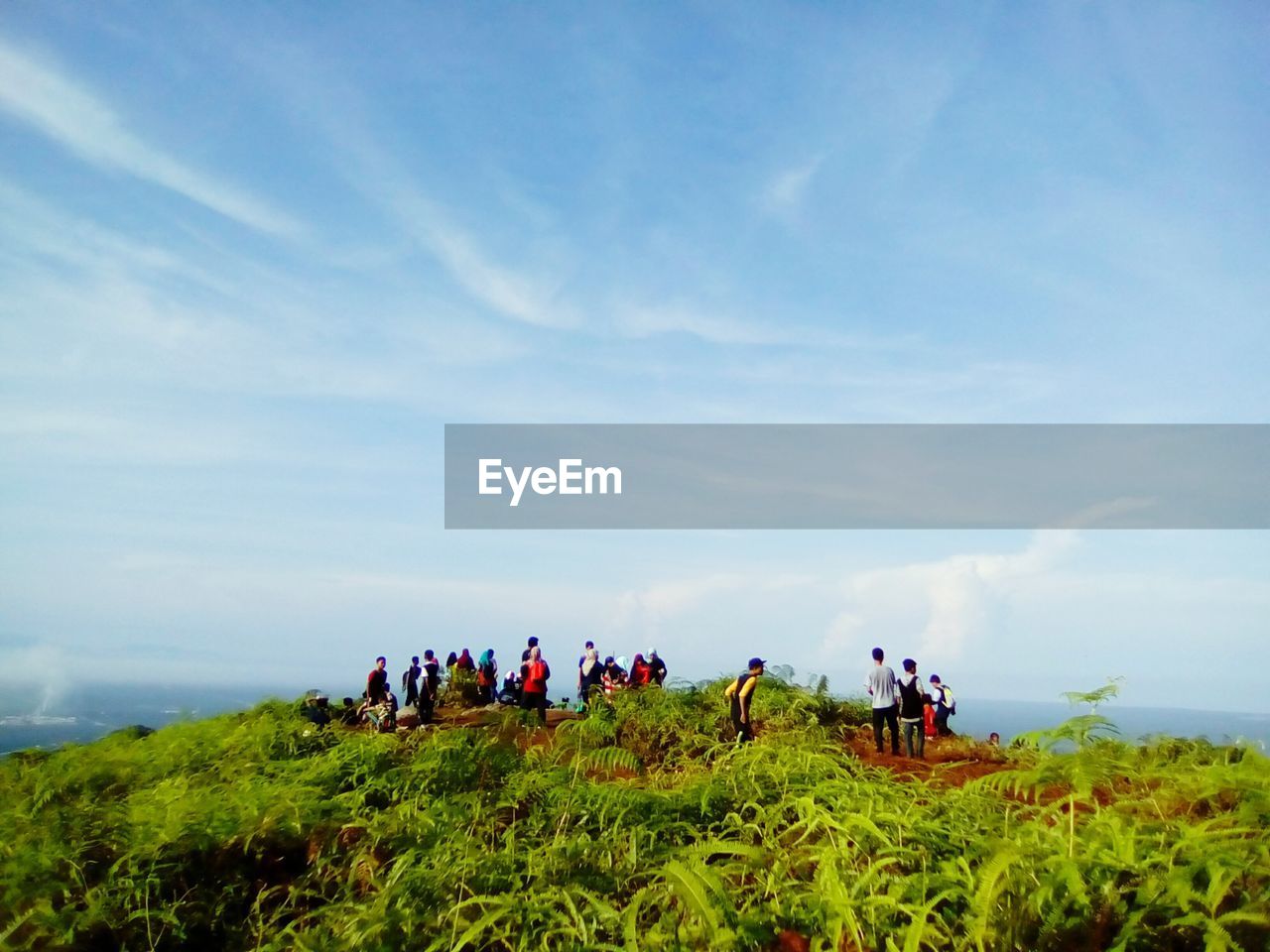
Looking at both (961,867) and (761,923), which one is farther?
(961,867)

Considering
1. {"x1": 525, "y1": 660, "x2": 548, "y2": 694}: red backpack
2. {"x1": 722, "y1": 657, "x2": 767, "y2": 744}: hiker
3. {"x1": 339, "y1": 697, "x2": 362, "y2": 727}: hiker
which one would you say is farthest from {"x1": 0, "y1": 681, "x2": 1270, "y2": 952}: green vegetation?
{"x1": 525, "y1": 660, "x2": 548, "y2": 694}: red backpack

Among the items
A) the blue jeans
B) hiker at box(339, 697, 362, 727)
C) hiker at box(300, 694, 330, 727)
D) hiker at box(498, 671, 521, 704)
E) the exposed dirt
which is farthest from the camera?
hiker at box(498, 671, 521, 704)

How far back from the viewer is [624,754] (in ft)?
32.2

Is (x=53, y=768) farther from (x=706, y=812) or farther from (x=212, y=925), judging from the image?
(x=706, y=812)

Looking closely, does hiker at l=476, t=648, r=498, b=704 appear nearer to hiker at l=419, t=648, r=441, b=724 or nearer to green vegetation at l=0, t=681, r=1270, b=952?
hiker at l=419, t=648, r=441, b=724

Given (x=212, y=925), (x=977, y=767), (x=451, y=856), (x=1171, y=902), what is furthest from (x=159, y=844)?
(x=977, y=767)

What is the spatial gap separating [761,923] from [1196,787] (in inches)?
144

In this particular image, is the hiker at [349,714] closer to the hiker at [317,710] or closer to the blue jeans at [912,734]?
the hiker at [317,710]

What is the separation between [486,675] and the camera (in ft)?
66.4

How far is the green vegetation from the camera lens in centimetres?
376

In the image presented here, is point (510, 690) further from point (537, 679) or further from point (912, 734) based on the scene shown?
point (912, 734)

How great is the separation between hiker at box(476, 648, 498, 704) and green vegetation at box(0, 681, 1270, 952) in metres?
11.6

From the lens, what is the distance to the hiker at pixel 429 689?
16.9 metres

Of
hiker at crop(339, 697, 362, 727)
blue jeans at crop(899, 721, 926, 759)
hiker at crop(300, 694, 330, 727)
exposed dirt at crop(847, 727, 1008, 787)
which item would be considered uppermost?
hiker at crop(300, 694, 330, 727)
